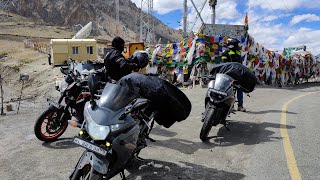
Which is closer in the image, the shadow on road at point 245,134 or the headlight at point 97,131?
the headlight at point 97,131

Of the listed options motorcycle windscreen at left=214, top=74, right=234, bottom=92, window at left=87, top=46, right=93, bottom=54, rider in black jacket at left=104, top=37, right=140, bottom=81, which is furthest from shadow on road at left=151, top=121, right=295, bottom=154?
window at left=87, top=46, right=93, bottom=54

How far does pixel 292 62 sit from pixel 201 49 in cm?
1107

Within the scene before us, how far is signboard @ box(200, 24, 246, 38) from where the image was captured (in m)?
18.9

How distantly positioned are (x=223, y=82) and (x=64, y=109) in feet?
10.7

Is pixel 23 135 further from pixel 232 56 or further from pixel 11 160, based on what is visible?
pixel 232 56

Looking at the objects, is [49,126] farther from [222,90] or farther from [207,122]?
[222,90]

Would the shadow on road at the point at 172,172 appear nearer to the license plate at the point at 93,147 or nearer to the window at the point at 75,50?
the license plate at the point at 93,147

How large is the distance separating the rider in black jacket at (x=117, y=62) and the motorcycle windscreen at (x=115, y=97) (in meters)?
2.19

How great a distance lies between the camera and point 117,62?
672cm

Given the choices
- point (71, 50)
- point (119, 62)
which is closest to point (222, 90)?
point (119, 62)

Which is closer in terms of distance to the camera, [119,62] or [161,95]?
[161,95]

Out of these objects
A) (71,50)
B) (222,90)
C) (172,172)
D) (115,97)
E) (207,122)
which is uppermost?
(71,50)

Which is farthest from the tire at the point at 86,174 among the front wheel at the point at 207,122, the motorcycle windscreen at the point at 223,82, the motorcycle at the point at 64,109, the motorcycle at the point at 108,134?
the motorcycle windscreen at the point at 223,82

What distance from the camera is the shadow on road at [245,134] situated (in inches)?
275
